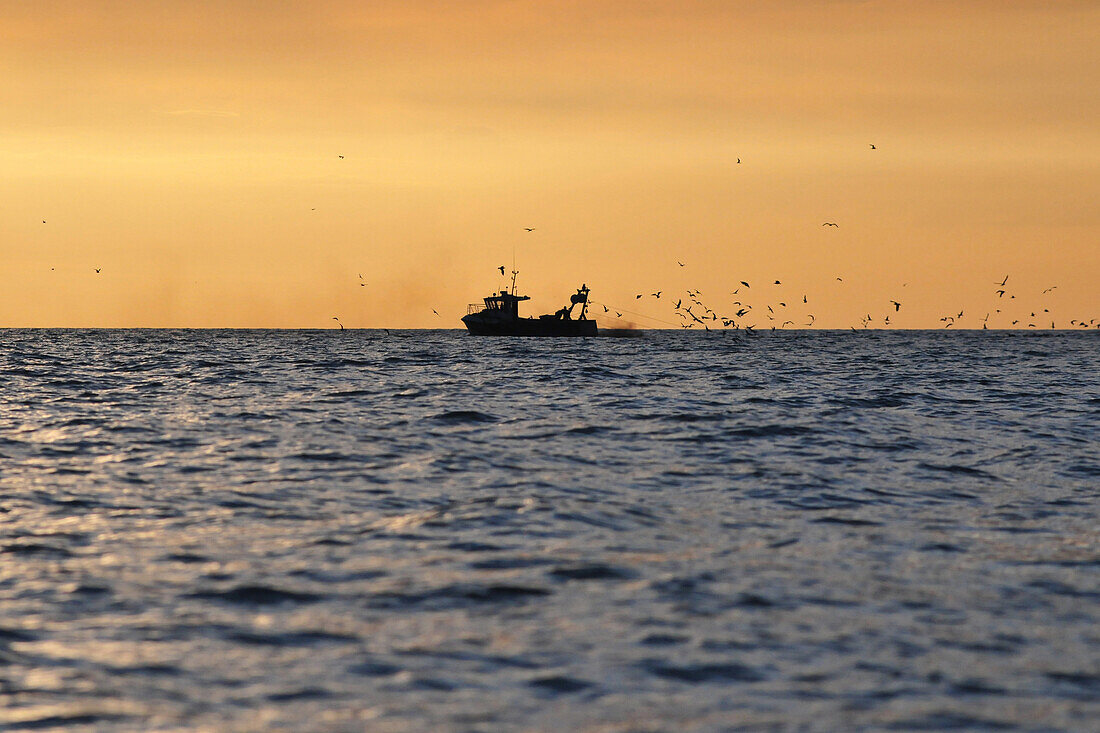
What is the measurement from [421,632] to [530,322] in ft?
524

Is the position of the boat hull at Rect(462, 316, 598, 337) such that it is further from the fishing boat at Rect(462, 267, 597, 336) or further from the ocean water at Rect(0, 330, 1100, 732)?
the ocean water at Rect(0, 330, 1100, 732)

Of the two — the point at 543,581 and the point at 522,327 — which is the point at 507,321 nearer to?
the point at 522,327

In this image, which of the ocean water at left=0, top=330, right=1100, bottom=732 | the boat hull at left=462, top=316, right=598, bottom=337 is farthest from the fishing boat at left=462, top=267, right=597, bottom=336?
the ocean water at left=0, top=330, right=1100, bottom=732

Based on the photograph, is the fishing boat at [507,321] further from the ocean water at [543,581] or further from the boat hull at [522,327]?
the ocean water at [543,581]

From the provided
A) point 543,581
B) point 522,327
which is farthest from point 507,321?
point 543,581

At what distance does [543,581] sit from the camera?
41.8 feet

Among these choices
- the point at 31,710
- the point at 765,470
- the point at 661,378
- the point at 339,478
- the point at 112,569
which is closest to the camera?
the point at 31,710

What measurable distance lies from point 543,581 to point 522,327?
15487 centimetres

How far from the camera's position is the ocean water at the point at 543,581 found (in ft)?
29.2

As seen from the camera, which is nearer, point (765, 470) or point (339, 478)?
point (339, 478)

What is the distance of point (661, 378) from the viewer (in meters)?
58.8

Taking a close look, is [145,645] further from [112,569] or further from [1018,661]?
[1018,661]

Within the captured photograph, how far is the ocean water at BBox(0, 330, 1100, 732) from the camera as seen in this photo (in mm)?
8898

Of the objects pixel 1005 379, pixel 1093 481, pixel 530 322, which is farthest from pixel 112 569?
pixel 530 322
